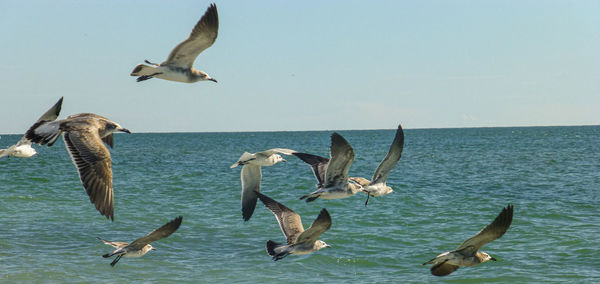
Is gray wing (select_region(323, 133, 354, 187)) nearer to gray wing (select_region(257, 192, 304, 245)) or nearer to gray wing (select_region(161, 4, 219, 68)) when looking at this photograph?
gray wing (select_region(257, 192, 304, 245))

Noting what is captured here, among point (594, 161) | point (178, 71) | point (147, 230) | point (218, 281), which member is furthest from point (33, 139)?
point (594, 161)

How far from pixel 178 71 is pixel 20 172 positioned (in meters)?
35.1

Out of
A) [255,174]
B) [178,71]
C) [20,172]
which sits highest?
[178,71]

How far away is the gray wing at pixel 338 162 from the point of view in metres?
10.3

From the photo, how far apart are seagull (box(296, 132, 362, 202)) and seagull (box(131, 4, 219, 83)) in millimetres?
2360

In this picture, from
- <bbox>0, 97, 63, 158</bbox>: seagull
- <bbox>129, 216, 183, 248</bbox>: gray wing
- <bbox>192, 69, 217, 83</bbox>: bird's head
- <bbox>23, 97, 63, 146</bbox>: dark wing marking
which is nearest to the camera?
<bbox>23, 97, 63, 146</bbox>: dark wing marking

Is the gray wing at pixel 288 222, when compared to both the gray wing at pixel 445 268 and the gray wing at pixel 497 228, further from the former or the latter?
the gray wing at pixel 497 228

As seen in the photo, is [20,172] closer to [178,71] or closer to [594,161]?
[178,71]

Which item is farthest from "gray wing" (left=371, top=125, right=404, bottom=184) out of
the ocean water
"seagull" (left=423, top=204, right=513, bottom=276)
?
the ocean water

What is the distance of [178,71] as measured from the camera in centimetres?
988

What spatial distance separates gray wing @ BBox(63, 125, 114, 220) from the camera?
816cm

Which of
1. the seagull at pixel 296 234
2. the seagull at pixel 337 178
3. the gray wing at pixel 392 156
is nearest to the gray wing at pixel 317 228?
the seagull at pixel 296 234

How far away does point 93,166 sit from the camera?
27.1 feet

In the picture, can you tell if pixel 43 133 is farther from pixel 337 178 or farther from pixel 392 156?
pixel 392 156
